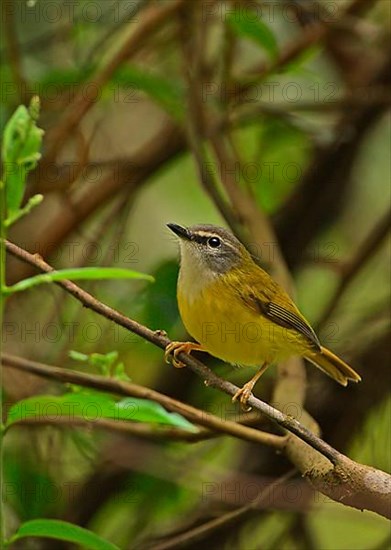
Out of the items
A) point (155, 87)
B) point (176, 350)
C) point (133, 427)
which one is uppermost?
point (155, 87)

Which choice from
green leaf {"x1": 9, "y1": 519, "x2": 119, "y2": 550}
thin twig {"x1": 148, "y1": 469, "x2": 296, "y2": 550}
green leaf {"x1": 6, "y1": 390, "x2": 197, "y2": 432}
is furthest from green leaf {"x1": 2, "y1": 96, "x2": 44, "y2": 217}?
thin twig {"x1": 148, "y1": 469, "x2": 296, "y2": 550}

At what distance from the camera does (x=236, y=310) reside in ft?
9.64

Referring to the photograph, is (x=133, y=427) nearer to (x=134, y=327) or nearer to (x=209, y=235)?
(x=209, y=235)

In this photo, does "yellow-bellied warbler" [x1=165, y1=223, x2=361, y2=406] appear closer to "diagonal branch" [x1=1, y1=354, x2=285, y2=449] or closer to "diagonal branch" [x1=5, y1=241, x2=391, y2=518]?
"diagonal branch" [x1=1, y1=354, x2=285, y2=449]

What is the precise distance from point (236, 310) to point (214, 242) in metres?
0.29

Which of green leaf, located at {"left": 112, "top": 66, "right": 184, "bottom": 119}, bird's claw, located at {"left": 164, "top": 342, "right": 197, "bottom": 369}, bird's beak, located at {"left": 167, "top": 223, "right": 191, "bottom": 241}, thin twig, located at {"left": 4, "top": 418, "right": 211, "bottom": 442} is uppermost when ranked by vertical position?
green leaf, located at {"left": 112, "top": 66, "right": 184, "bottom": 119}

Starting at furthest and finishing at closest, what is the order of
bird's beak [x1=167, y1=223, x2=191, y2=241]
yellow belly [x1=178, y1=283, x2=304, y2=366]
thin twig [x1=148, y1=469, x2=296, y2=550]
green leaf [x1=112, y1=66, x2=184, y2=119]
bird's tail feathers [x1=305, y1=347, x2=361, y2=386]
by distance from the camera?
1. green leaf [x1=112, y1=66, x2=184, y2=119]
2. bird's tail feathers [x1=305, y1=347, x2=361, y2=386]
3. bird's beak [x1=167, y1=223, x2=191, y2=241]
4. yellow belly [x1=178, y1=283, x2=304, y2=366]
5. thin twig [x1=148, y1=469, x2=296, y2=550]

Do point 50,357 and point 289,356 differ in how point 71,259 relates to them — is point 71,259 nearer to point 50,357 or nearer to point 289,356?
point 50,357

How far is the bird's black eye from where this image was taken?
10.2 feet

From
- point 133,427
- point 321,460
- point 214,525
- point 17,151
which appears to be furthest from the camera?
point 133,427

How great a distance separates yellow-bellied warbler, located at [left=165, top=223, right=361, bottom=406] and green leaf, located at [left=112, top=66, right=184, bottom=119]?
604 mm

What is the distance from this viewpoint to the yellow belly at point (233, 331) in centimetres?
278

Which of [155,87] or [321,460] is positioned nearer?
[321,460]

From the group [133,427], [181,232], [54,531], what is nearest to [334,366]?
[181,232]
